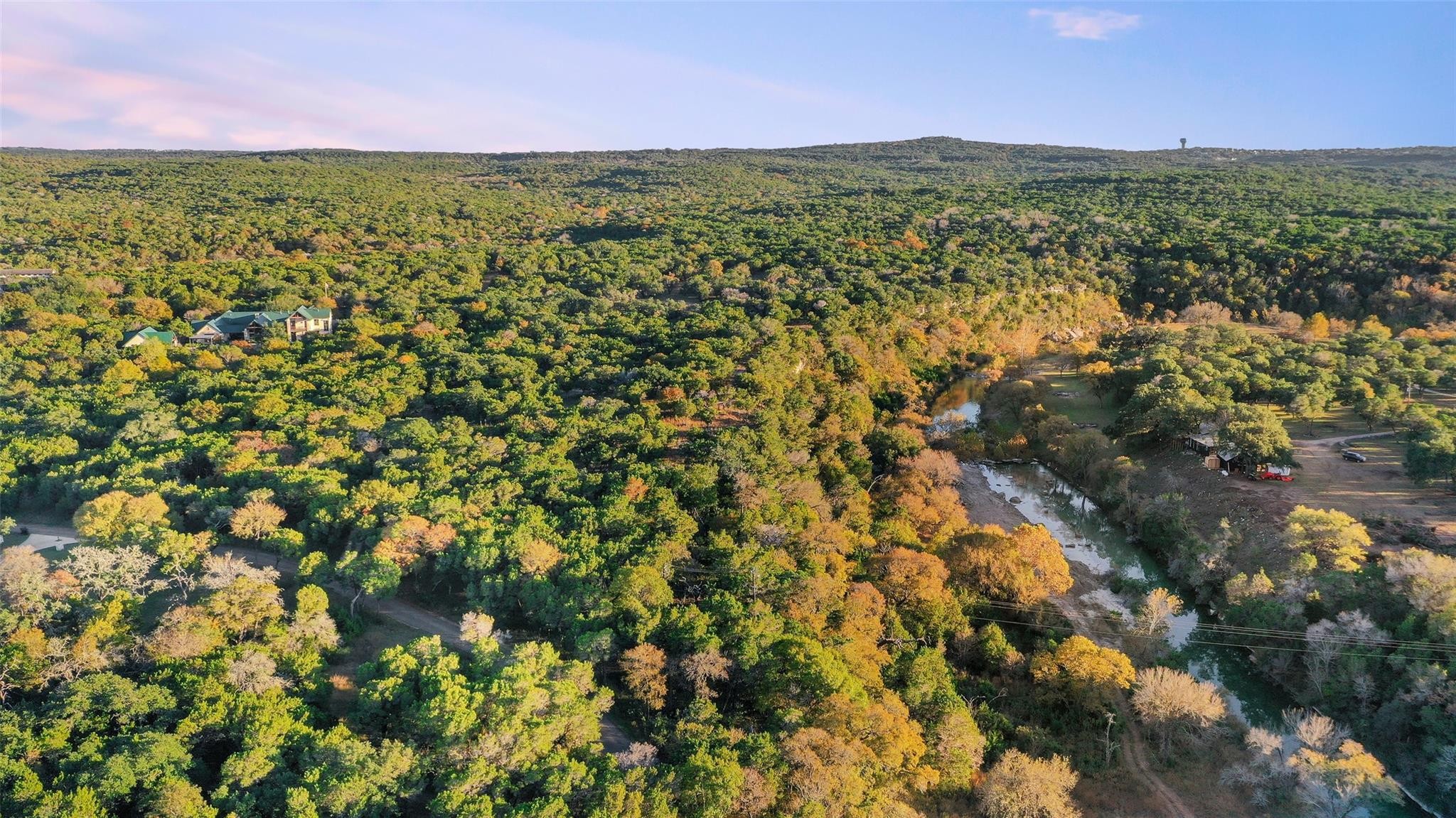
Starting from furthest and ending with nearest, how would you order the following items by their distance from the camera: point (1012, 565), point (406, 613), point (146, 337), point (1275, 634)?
point (146, 337)
point (1012, 565)
point (1275, 634)
point (406, 613)

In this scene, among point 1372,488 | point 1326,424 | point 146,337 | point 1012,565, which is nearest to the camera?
point 1012,565

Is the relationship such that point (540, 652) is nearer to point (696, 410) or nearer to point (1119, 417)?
point (696, 410)

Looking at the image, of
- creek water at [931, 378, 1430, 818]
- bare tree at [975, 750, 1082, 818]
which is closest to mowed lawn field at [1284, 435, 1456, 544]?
creek water at [931, 378, 1430, 818]

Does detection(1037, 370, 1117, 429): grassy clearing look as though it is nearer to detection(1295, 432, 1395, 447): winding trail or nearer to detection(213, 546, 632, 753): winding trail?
detection(1295, 432, 1395, 447): winding trail

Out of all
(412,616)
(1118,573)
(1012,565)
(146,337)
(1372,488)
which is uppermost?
(146,337)

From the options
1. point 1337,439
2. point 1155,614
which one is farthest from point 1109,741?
point 1337,439

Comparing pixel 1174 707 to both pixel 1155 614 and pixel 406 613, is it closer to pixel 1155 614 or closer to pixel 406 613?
pixel 1155 614
